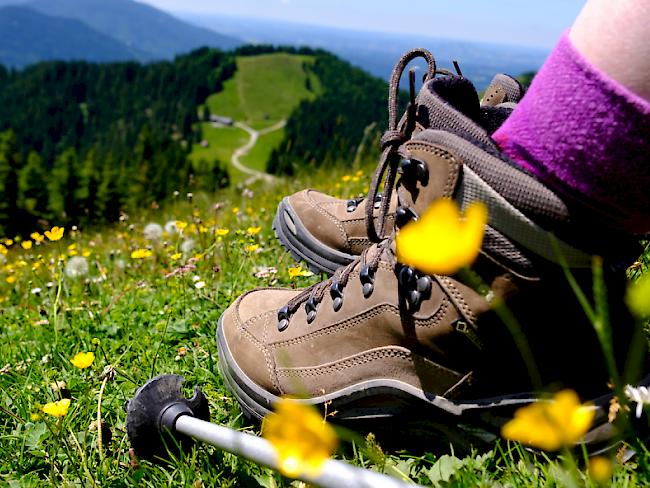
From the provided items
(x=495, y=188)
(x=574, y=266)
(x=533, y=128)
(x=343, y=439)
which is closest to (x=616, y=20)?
(x=533, y=128)

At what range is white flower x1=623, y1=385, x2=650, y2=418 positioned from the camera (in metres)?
1.27

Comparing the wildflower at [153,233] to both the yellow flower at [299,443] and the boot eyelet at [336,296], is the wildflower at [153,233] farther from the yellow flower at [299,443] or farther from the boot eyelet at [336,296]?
the yellow flower at [299,443]

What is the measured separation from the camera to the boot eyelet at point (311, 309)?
1.82 meters

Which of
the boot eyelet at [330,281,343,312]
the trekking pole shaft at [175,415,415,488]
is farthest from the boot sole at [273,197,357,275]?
the trekking pole shaft at [175,415,415,488]

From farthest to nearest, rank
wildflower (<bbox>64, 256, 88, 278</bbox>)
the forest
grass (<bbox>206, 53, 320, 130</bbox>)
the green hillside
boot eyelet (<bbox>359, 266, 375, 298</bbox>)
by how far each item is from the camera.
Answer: grass (<bbox>206, 53, 320, 130</bbox>), the green hillside, the forest, wildflower (<bbox>64, 256, 88, 278</bbox>), boot eyelet (<bbox>359, 266, 375, 298</bbox>)

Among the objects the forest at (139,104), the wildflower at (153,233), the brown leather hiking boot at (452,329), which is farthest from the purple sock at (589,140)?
the forest at (139,104)

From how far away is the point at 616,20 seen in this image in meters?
1.16

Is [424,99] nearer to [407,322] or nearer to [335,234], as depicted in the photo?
[407,322]

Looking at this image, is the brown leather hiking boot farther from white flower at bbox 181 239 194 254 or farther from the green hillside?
the green hillside

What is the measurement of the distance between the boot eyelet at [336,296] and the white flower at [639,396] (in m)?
0.78

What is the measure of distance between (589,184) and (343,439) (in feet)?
3.23

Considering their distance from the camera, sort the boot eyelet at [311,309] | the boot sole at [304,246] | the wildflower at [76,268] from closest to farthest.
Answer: the boot eyelet at [311,309] → the boot sole at [304,246] → the wildflower at [76,268]

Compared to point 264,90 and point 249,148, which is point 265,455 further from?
point 264,90

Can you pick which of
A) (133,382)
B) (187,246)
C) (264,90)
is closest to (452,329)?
(133,382)
